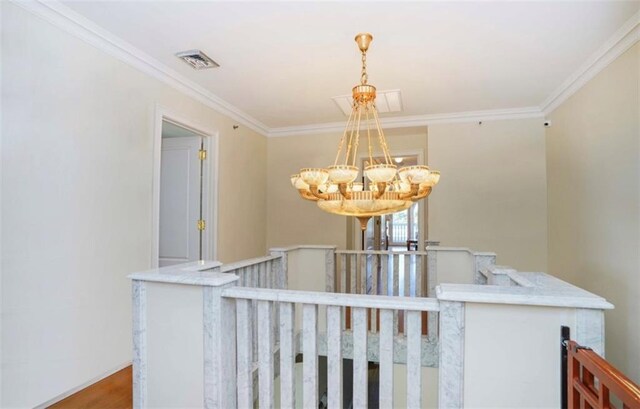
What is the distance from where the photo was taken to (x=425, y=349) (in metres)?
2.86

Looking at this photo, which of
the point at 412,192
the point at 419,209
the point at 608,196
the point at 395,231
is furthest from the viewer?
the point at 395,231

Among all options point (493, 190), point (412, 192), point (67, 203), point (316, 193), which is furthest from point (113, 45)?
point (493, 190)

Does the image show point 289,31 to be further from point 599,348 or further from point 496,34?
point 599,348

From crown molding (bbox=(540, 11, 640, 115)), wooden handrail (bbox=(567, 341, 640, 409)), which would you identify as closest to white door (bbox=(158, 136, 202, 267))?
wooden handrail (bbox=(567, 341, 640, 409))

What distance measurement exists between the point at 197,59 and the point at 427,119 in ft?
9.57

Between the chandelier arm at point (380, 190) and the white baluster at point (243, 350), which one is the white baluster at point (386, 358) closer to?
the white baluster at point (243, 350)

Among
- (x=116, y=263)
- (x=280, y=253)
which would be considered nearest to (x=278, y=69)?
(x=280, y=253)

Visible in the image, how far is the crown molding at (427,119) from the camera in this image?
159 inches

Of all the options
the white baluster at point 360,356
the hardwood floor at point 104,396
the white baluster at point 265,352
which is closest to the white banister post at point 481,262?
the white baluster at point 360,356

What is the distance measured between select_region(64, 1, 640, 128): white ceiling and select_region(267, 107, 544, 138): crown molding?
470 mm

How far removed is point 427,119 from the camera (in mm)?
4340

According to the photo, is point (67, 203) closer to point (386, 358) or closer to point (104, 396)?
point (104, 396)

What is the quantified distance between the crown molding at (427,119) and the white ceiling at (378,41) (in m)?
0.47

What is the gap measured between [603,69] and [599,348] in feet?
8.30
